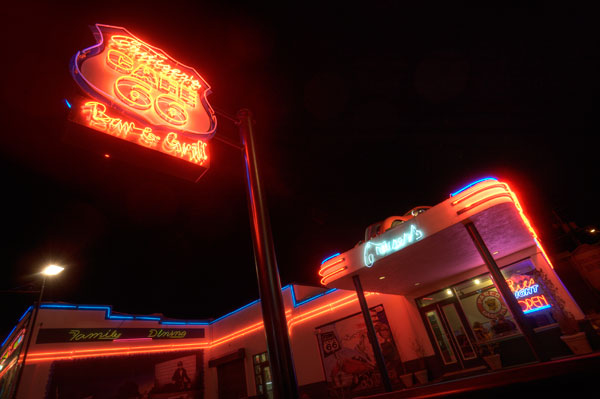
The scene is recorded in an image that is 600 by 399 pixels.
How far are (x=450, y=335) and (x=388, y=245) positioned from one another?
5.88 meters

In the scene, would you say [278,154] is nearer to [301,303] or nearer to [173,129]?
[173,129]

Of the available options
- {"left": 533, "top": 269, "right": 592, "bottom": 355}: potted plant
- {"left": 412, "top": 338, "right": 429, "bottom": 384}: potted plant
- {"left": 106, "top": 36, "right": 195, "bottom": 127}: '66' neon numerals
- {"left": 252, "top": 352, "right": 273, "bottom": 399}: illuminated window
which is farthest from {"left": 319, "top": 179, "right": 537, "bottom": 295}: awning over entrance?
{"left": 252, "top": 352, "right": 273, "bottom": 399}: illuminated window

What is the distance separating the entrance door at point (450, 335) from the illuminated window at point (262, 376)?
29.6 ft

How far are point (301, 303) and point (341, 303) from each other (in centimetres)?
254

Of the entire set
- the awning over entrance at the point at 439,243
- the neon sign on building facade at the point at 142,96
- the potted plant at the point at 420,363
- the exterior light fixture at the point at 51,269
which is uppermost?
the exterior light fixture at the point at 51,269

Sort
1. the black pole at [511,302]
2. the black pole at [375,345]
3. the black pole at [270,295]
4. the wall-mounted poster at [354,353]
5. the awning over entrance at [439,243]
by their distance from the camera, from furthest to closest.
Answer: the wall-mounted poster at [354,353]
the black pole at [375,345]
the awning over entrance at [439,243]
the black pole at [511,302]
the black pole at [270,295]

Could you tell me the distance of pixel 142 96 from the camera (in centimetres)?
387

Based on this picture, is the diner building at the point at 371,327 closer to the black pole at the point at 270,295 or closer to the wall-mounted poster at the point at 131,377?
the wall-mounted poster at the point at 131,377

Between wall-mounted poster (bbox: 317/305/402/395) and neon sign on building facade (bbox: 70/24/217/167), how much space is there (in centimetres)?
1085

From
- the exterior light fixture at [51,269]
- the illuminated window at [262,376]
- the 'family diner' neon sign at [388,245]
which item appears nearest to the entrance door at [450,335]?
the 'family diner' neon sign at [388,245]

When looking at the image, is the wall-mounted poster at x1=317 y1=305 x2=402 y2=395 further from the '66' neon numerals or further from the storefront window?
the '66' neon numerals

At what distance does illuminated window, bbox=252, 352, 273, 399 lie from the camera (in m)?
15.0

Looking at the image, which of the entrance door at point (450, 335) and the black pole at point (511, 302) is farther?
the entrance door at point (450, 335)

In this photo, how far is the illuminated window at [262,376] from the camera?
15.0m
